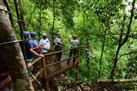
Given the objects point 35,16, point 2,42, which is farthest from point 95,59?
point 2,42

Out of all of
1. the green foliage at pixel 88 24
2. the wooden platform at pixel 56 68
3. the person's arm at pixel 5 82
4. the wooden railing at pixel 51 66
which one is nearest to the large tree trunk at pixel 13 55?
the person's arm at pixel 5 82

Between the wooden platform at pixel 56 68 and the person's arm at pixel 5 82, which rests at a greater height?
the person's arm at pixel 5 82

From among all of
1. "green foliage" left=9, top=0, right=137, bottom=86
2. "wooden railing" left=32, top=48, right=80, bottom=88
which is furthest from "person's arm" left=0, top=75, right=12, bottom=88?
"green foliage" left=9, top=0, right=137, bottom=86

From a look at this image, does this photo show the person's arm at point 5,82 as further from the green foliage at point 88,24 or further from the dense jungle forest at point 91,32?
the green foliage at point 88,24

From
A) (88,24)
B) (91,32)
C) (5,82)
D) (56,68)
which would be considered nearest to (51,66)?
(56,68)

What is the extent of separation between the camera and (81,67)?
56.5 ft

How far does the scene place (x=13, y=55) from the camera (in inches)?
160

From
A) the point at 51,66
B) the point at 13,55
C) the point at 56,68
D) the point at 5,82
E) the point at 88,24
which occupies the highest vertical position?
the point at 13,55

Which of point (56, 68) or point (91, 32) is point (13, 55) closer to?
point (56, 68)

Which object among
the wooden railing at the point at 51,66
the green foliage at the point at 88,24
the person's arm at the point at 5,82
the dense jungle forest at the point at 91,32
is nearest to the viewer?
the person's arm at the point at 5,82

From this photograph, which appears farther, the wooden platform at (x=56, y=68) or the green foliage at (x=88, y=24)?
the green foliage at (x=88, y=24)

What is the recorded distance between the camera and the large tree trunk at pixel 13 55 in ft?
13.1

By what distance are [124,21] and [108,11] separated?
1.56 meters

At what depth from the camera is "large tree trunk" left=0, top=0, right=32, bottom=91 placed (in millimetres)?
3979
